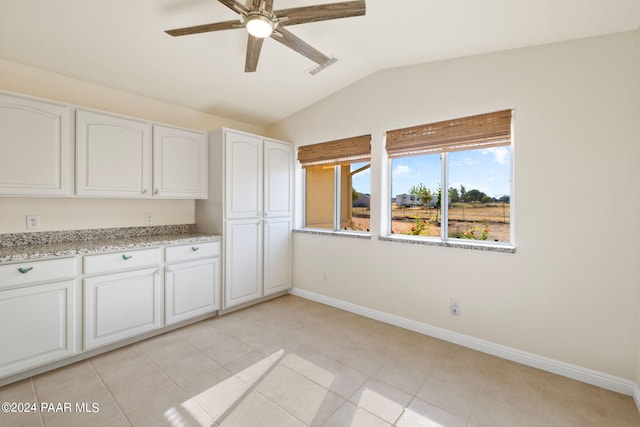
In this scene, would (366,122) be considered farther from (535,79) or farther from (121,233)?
(121,233)

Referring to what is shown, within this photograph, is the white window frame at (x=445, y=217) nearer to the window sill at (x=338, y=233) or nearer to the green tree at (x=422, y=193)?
the green tree at (x=422, y=193)

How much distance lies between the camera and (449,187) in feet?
9.47

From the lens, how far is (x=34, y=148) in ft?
7.39

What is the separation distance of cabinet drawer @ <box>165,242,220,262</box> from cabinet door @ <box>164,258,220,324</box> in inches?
2.4

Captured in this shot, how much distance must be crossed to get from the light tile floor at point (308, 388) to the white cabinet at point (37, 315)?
175 mm

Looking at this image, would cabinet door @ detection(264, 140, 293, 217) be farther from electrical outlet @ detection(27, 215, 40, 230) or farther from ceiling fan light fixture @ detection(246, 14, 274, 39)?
electrical outlet @ detection(27, 215, 40, 230)

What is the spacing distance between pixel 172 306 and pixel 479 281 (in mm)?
2896

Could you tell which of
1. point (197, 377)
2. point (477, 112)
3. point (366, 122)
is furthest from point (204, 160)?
point (477, 112)

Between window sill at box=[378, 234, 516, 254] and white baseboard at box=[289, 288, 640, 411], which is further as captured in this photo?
window sill at box=[378, 234, 516, 254]

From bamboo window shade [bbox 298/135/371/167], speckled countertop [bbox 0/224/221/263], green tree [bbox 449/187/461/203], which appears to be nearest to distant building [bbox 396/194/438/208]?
green tree [bbox 449/187/461/203]

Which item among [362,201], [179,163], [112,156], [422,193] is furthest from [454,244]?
[112,156]

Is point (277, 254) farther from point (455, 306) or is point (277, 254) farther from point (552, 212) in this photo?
point (552, 212)

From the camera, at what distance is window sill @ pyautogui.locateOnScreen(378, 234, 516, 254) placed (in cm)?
245

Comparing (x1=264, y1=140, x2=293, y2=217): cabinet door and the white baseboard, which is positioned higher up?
(x1=264, y1=140, x2=293, y2=217): cabinet door
